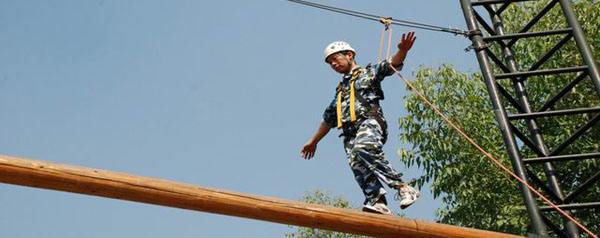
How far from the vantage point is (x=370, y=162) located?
26.6 feet

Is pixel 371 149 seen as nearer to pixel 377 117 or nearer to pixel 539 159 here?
pixel 377 117

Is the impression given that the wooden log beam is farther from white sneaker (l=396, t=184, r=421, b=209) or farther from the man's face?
the man's face

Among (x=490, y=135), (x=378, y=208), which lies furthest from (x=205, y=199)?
(x=490, y=135)

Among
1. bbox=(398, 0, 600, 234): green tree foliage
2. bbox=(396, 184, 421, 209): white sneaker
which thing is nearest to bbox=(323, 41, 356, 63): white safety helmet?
bbox=(396, 184, 421, 209): white sneaker

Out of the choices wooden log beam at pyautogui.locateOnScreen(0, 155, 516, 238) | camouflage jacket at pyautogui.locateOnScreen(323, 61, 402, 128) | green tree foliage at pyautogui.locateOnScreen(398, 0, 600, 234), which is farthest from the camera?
green tree foliage at pyautogui.locateOnScreen(398, 0, 600, 234)

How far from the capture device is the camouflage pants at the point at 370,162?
8031mm

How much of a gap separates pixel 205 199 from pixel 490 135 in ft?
37.0

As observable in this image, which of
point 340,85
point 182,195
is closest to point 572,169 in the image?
point 340,85

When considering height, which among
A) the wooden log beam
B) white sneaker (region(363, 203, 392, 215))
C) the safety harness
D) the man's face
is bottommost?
the wooden log beam

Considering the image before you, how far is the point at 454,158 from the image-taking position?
17.5 metres

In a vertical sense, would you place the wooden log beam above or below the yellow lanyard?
below

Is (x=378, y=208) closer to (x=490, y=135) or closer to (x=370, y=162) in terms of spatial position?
(x=370, y=162)

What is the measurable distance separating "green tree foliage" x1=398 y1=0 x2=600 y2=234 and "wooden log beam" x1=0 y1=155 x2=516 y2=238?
9360mm

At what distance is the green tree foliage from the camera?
54.3 ft
